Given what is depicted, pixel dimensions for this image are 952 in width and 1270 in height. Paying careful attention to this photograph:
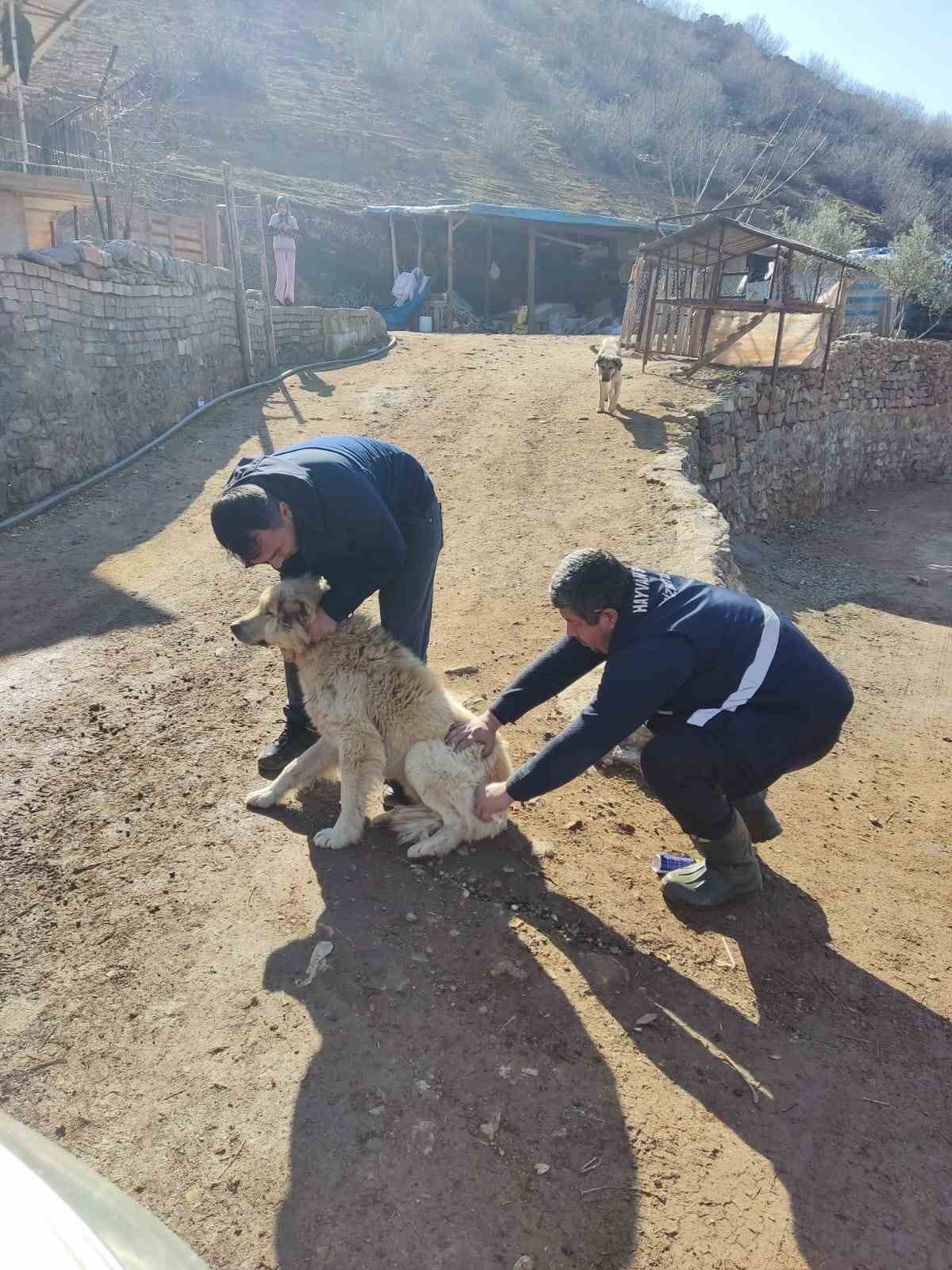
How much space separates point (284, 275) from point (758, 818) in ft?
54.3

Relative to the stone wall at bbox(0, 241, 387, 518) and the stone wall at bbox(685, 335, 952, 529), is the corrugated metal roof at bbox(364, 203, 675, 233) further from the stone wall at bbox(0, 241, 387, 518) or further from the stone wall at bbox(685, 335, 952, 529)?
the stone wall at bbox(0, 241, 387, 518)

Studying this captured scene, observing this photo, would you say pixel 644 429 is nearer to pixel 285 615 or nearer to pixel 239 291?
pixel 239 291

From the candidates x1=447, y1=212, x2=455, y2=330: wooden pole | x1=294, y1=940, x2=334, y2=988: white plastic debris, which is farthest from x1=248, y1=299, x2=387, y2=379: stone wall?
x1=294, y1=940, x2=334, y2=988: white plastic debris

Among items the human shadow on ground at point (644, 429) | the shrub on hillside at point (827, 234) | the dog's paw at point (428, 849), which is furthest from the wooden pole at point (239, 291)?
the shrub on hillside at point (827, 234)

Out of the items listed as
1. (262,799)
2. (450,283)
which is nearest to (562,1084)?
(262,799)

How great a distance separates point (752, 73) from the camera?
4712cm

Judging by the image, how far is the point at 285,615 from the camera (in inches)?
144

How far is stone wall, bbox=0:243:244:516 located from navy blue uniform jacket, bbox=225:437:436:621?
589 centimetres

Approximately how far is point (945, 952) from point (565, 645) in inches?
88.1

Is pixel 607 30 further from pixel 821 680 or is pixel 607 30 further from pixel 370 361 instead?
pixel 821 680

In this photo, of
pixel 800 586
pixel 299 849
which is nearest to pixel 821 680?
pixel 299 849

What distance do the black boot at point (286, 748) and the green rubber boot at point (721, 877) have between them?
2004 millimetres

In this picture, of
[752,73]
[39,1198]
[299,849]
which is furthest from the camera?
[752,73]

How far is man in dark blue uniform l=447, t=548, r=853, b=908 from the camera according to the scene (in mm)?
2996
